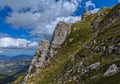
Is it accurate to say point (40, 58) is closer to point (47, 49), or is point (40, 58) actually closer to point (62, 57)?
point (47, 49)

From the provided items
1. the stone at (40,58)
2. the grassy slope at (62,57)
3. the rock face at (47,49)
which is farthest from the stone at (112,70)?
the stone at (40,58)

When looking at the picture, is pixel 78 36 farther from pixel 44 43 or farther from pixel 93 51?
pixel 93 51

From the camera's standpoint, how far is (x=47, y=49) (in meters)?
140

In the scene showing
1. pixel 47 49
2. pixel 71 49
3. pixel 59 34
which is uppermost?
pixel 59 34

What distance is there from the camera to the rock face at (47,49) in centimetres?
13000

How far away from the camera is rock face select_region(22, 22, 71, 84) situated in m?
130

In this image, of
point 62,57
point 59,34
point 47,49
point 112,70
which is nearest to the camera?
point 112,70

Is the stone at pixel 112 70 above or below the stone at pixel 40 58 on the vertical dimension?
below

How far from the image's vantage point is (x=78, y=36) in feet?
454

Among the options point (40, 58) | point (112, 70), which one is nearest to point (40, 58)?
point (40, 58)

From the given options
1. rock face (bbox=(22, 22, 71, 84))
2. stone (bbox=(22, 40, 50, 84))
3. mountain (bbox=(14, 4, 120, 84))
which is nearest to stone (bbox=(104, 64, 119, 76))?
mountain (bbox=(14, 4, 120, 84))

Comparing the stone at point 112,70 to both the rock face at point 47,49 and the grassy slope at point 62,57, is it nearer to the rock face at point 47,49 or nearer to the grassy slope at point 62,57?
the grassy slope at point 62,57

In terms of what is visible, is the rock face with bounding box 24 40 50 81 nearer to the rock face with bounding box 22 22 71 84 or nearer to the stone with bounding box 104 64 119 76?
the rock face with bounding box 22 22 71 84

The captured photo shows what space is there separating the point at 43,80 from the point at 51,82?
9965mm
